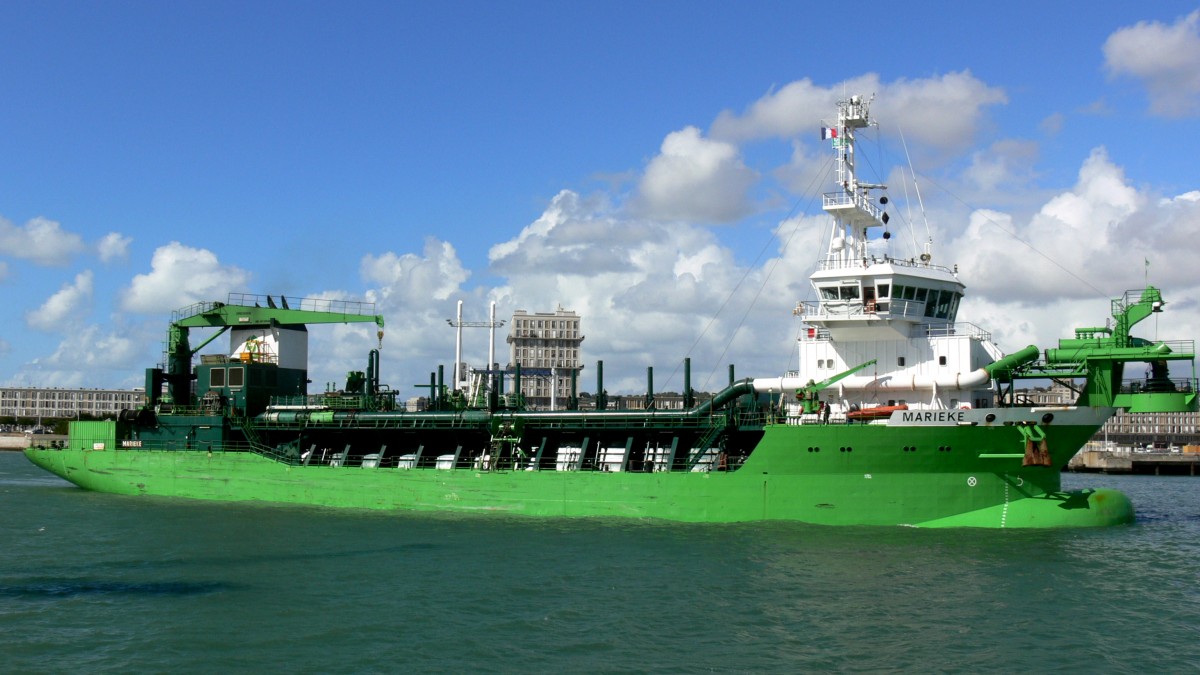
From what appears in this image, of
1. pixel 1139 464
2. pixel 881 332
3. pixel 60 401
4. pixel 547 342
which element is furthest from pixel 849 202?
pixel 60 401

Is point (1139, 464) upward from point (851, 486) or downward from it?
downward

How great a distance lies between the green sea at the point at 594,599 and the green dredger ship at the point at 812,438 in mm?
1039

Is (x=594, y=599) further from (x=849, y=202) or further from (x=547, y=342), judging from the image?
(x=547, y=342)

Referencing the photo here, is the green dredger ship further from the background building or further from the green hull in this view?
the background building

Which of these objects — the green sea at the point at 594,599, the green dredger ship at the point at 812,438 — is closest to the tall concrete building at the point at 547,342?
the green dredger ship at the point at 812,438

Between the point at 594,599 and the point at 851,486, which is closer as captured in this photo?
the point at 594,599

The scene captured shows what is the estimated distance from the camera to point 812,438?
1080 inches

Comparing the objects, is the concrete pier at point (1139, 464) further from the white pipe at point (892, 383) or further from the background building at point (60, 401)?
the background building at point (60, 401)

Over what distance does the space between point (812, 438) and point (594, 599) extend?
9.97 meters

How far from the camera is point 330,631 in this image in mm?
17484

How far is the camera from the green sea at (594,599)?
16.1 metres

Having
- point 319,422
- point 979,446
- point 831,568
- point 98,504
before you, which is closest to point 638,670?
point 831,568

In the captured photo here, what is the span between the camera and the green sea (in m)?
16.1

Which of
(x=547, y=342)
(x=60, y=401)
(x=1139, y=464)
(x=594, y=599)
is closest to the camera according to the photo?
(x=594, y=599)
